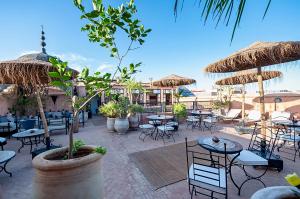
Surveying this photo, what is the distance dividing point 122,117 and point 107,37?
19.9 feet

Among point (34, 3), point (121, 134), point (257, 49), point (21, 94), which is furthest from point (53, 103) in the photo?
point (257, 49)

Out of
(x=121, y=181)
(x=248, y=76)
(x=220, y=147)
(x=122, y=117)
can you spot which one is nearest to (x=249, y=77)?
(x=248, y=76)

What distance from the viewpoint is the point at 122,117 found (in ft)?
26.1

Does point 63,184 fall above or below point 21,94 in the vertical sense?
below

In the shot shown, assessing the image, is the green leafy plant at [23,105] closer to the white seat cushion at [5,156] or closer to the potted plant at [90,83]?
the white seat cushion at [5,156]

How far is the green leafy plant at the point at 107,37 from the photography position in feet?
6.20

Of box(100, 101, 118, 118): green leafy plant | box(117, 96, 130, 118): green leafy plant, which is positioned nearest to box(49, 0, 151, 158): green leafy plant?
box(117, 96, 130, 118): green leafy plant

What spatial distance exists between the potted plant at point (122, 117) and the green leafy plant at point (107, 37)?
517cm

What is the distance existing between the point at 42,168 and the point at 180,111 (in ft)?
25.6

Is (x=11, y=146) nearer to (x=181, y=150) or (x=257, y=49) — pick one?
(x=181, y=150)

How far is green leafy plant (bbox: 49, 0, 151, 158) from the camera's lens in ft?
6.20

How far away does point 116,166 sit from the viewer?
14.2 ft

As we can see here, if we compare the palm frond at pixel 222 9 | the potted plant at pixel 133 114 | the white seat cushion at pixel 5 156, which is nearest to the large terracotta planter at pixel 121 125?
the potted plant at pixel 133 114

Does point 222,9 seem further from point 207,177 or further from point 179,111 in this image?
point 179,111
